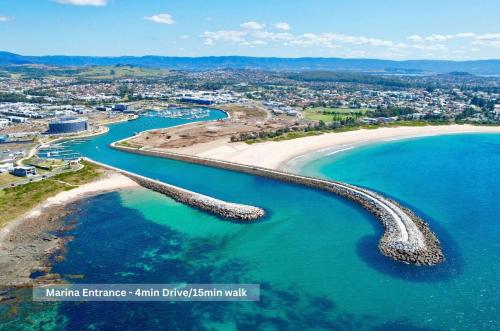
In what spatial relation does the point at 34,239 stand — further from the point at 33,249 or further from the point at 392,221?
the point at 392,221

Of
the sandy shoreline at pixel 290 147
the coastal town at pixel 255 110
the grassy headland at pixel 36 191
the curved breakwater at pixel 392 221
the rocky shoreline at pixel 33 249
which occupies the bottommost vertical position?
the rocky shoreline at pixel 33 249

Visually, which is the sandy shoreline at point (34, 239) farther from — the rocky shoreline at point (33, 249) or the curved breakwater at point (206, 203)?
the curved breakwater at point (206, 203)

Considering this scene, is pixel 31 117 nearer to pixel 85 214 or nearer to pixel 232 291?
pixel 85 214

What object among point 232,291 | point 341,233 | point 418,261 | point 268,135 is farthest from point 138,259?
point 268,135

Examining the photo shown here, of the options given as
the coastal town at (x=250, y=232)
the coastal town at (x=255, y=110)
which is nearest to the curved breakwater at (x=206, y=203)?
the coastal town at (x=250, y=232)

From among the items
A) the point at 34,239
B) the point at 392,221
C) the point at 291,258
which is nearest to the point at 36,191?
the point at 34,239

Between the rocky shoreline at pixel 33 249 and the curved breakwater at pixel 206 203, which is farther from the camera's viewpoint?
the curved breakwater at pixel 206 203
